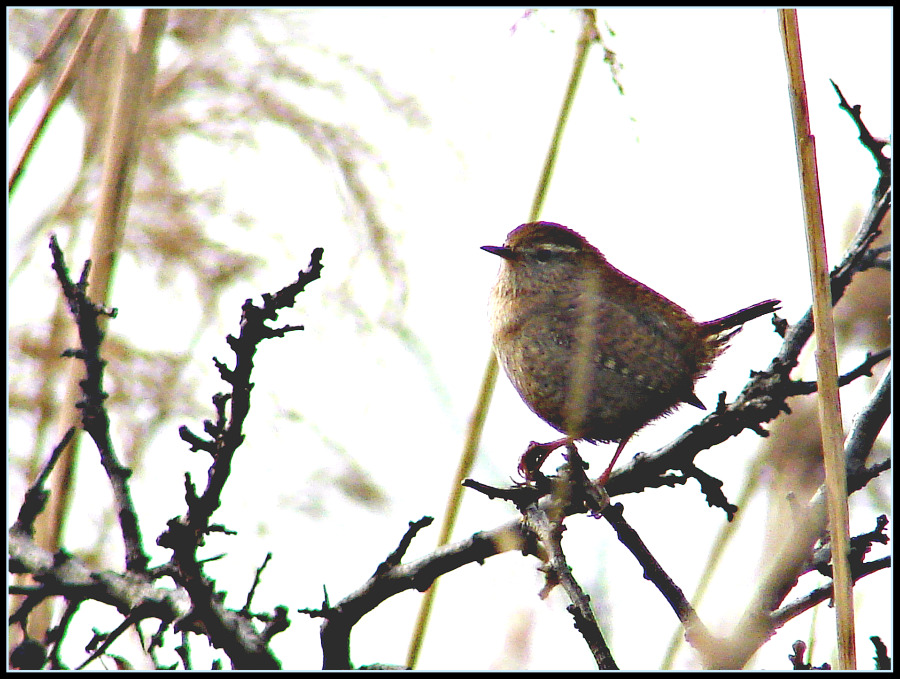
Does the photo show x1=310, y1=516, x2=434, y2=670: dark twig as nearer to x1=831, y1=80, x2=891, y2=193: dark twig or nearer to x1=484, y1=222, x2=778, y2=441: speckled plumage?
x1=484, y1=222, x2=778, y2=441: speckled plumage

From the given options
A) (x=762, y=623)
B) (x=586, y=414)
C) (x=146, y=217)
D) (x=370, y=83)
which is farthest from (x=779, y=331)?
(x=146, y=217)

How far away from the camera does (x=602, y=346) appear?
2.27 metres

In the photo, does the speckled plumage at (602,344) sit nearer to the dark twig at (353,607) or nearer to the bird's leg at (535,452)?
the bird's leg at (535,452)

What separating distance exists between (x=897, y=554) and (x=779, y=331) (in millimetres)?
405

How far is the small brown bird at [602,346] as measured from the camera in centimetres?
220

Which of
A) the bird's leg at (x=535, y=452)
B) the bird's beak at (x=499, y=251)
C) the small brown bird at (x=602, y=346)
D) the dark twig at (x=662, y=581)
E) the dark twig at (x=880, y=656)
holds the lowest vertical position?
the dark twig at (x=880, y=656)

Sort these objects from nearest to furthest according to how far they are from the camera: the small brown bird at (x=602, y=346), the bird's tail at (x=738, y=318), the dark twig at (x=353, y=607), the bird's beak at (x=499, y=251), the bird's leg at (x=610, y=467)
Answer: the dark twig at (x=353, y=607), the bird's leg at (x=610, y=467), the small brown bird at (x=602, y=346), the bird's tail at (x=738, y=318), the bird's beak at (x=499, y=251)

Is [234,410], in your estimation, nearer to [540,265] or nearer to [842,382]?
[842,382]

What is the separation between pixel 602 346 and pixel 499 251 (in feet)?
1.92

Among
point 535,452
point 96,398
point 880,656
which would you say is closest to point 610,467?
point 535,452

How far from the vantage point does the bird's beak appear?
8.82 feet

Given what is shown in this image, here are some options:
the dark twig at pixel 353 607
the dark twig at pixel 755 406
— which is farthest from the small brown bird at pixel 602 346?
the dark twig at pixel 353 607

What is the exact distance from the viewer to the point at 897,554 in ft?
3.93

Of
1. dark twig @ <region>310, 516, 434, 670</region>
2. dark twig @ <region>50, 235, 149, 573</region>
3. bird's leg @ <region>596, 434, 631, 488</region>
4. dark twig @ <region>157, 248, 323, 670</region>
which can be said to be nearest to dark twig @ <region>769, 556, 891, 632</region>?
bird's leg @ <region>596, 434, 631, 488</region>
